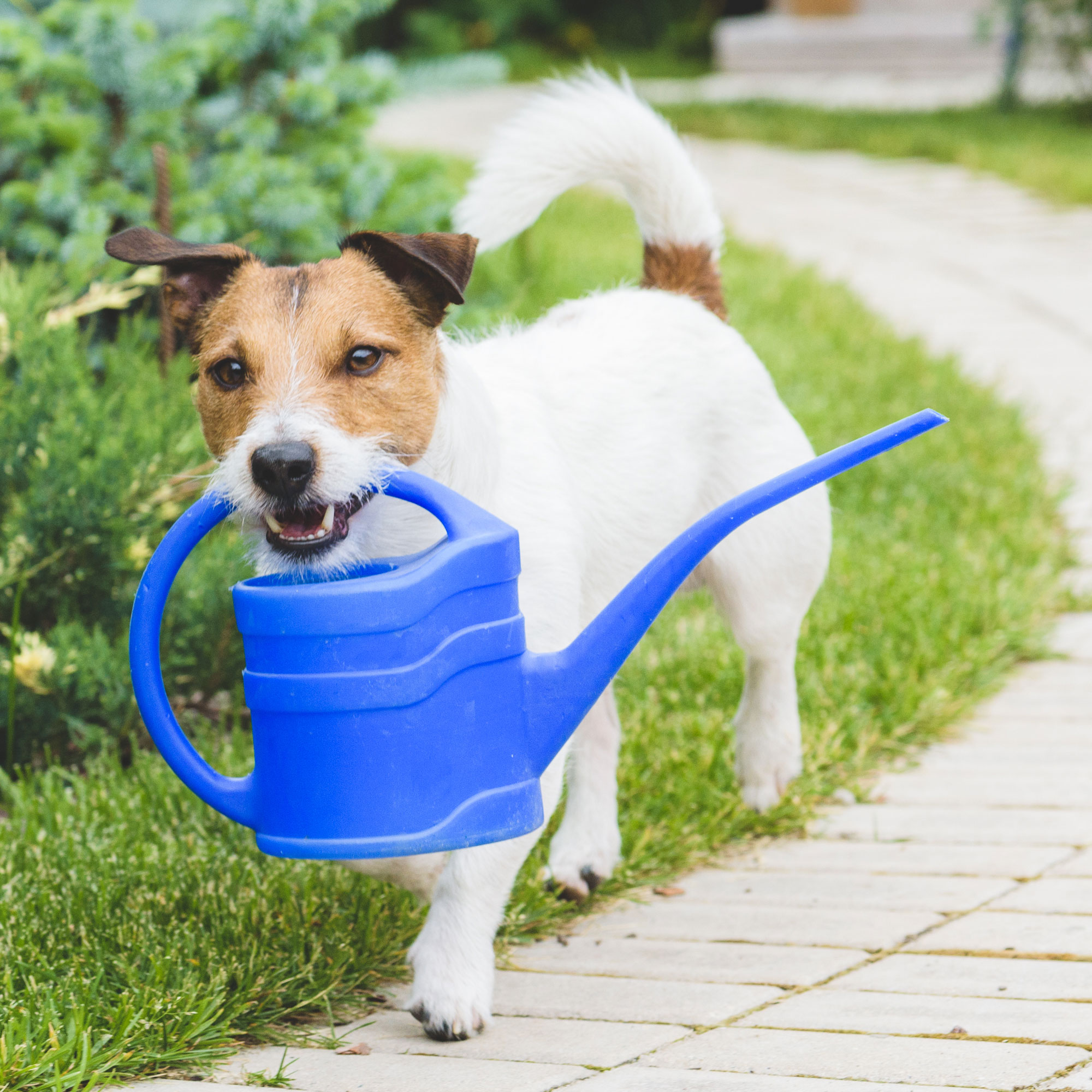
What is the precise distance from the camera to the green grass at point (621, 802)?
2.60 m

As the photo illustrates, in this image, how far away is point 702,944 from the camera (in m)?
3.00

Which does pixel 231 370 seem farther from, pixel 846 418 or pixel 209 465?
pixel 846 418

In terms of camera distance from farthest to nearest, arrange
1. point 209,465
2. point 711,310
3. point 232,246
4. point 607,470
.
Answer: point 209,465
point 711,310
point 607,470
point 232,246

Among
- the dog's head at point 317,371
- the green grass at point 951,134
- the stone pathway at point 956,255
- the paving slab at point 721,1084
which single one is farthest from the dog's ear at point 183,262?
the green grass at point 951,134

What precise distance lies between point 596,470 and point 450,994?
1.14 metres

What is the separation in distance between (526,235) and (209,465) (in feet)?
14.5

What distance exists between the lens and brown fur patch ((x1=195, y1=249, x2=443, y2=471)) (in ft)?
8.34

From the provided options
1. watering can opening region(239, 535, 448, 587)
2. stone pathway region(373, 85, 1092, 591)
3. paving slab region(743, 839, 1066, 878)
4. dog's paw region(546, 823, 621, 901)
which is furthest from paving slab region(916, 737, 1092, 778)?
watering can opening region(239, 535, 448, 587)

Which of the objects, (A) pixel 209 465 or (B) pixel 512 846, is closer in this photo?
(B) pixel 512 846

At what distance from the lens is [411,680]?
232cm

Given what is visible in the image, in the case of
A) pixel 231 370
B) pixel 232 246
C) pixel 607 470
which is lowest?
pixel 607 470

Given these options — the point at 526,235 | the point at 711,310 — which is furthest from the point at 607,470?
the point at 526,235

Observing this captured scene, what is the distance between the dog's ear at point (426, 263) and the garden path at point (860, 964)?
4.19 ft

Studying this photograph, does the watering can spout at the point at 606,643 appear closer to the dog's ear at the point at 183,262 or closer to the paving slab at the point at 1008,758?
the dog's ear at the point at 183,262
